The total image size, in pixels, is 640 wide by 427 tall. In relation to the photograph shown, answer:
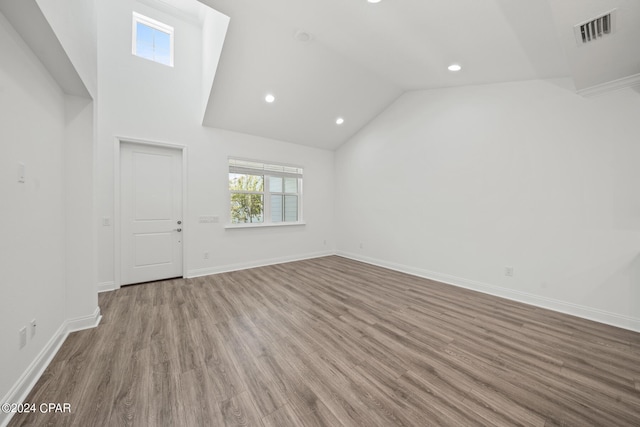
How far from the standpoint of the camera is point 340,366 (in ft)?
5.88

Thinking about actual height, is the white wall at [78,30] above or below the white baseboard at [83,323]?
above

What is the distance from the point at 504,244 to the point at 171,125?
5444 mm

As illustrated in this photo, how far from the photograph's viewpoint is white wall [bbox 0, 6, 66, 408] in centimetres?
139

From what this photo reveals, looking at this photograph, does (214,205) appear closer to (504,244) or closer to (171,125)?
(171,125)

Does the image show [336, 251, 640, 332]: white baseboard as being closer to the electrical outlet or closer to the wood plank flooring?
the wood plank flooring

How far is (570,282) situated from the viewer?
278 cm

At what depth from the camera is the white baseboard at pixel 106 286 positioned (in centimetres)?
336

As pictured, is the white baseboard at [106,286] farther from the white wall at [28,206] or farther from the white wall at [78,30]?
the white wall at [78,30]

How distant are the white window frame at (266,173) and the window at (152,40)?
198 centimetres

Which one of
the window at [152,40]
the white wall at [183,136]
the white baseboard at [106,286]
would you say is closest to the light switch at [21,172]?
the white wall at [183,136]

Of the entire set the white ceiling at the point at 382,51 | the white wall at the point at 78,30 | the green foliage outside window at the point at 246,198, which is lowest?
the green foliage outside window at the point at 246,198

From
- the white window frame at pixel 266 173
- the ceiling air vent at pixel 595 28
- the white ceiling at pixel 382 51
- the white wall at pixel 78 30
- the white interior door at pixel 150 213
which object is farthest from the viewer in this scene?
the white window frame at pixel 266 173

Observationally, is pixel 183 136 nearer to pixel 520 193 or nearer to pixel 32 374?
pixel 32 374

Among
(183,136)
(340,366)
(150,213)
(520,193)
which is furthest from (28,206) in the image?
(520,193)
